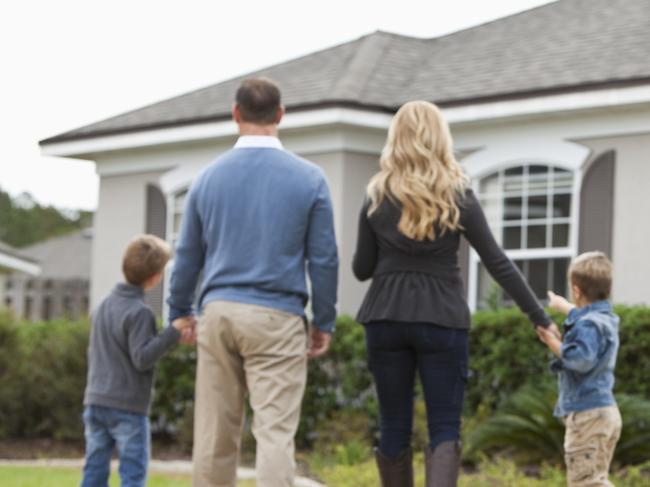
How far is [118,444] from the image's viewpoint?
275 inches

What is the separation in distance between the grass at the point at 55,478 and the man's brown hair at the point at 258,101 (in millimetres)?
4129

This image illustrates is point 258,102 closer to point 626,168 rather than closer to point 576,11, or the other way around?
point 626,168

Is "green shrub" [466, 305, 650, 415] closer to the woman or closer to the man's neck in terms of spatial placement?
the woman

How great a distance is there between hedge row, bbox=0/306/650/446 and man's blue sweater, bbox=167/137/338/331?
15.2ft

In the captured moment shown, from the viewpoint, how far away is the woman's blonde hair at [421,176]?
575cm

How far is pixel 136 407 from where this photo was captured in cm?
693

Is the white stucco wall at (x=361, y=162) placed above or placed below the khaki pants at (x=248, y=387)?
above

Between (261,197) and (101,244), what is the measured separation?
11.3 m

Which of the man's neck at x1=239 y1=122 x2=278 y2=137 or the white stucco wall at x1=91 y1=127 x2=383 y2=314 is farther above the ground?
the white stucco wall at x1=91 y1=127 x2=383 y2=314

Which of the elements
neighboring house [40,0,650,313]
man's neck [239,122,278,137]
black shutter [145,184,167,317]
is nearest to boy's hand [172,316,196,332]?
man's neck [239,122,278,137]

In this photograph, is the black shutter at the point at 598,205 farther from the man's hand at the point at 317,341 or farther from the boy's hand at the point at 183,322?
the man's hand at the point at 317,341

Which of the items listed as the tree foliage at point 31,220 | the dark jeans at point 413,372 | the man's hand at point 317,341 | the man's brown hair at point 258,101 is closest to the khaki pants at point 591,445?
the dark jeans at point 413,372

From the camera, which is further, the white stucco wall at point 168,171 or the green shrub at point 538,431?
the white stucco wall at point 168,171

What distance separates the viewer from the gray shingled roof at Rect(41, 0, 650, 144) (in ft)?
42.5
